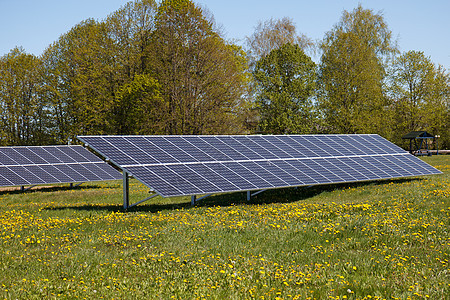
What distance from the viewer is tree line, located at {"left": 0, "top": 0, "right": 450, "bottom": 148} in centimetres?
4219

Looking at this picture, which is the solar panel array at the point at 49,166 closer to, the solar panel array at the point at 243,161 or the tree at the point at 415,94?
the solar panel array at the point at 243,161

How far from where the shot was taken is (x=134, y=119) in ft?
147

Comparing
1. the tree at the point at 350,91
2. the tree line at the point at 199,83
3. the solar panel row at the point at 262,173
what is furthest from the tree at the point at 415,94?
the solar panel row at the point at 262,173

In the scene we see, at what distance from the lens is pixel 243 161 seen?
20.6 metres

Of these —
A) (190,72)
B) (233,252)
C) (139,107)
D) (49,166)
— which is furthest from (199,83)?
(233,252)

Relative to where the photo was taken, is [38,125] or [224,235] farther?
[38,125]

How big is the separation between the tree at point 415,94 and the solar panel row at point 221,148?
3489cm

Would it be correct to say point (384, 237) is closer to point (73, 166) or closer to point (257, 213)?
point (257, 213)

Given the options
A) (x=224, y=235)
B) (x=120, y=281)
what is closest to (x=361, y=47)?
(x=224, y=235)

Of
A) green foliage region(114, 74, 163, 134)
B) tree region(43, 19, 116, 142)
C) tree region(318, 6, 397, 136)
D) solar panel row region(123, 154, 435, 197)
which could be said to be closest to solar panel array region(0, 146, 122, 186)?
green foliage region(114, 74, 163, 134)

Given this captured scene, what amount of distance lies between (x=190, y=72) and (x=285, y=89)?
1445 centimetres

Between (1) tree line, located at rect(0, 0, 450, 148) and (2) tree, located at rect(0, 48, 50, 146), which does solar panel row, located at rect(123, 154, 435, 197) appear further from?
(2) tree, located at rect(0, 48, 50, 146)

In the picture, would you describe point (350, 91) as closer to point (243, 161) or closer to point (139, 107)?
point (139, 107)

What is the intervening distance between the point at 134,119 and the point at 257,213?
31.1 meters
